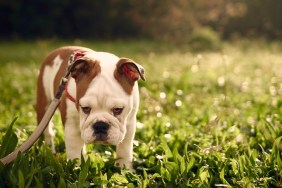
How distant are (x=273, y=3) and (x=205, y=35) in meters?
8.91

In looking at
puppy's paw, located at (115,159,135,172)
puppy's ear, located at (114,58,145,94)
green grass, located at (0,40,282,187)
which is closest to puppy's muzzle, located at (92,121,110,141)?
green grass, located at (0,40,282,187)

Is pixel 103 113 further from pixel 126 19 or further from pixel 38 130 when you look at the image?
pixel 126 19

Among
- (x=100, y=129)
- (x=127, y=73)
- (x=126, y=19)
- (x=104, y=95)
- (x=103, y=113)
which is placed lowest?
(x=100, y=129)

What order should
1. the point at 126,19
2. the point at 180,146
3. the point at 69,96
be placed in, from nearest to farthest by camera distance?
the point at 69,96
the point at 180,146
the point at 126,19

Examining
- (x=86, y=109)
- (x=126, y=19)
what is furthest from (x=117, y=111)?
(x=126, y=19)

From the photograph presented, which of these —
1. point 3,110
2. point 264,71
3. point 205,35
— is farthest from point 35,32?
point 3,110

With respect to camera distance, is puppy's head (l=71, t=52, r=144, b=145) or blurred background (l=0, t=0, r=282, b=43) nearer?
puppy's head (l=71, t=52, r=144, b=145)

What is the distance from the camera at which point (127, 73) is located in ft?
13.0

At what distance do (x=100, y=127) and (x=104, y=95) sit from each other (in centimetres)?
25

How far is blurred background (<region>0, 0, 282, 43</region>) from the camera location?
26234mm

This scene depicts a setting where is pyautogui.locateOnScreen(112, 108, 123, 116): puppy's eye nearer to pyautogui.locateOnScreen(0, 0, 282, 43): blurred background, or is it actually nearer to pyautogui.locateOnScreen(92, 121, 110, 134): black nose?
pyautogui.locateOnScreen(92, 121, 110, 134): black nose

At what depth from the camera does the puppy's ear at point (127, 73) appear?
12.7ft

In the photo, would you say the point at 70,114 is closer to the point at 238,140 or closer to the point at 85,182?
the point at 85,182

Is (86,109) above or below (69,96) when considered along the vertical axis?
below
